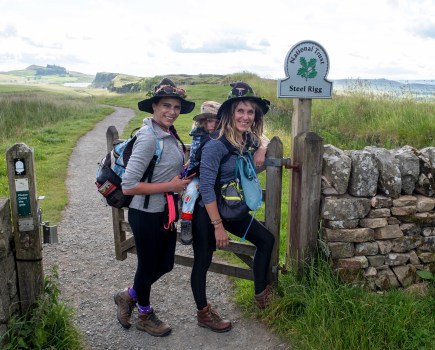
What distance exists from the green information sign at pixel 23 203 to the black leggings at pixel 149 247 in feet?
2.55

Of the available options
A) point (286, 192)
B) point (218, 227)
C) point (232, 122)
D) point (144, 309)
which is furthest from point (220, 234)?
point (286, 192)

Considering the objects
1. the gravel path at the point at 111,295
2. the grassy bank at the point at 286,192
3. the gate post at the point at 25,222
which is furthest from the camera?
the gravel path at the point at 111,295

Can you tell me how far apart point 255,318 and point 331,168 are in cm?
159

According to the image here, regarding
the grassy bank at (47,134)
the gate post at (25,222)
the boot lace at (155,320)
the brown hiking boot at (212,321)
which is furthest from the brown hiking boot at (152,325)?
the grassy bank at (47,134)

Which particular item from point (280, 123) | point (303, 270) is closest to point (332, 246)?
point (303, 270)

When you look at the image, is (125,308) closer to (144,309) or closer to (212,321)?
(144,309)

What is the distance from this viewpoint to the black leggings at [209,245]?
350 centimetres

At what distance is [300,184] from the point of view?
392 centimetres

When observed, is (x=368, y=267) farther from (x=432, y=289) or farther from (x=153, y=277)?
(x=153, y=277)

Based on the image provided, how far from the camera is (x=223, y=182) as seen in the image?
3.46 meters

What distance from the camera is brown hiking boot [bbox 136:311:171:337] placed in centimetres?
380

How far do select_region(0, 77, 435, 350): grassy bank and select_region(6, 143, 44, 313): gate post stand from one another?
1.99 metres

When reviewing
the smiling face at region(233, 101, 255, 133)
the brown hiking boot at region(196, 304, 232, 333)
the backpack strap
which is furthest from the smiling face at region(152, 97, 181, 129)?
the brown hiking boot at region(196, 304, 232, 333)

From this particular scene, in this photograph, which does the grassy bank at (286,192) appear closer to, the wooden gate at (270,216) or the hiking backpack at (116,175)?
the wooden gate at (270,216)
